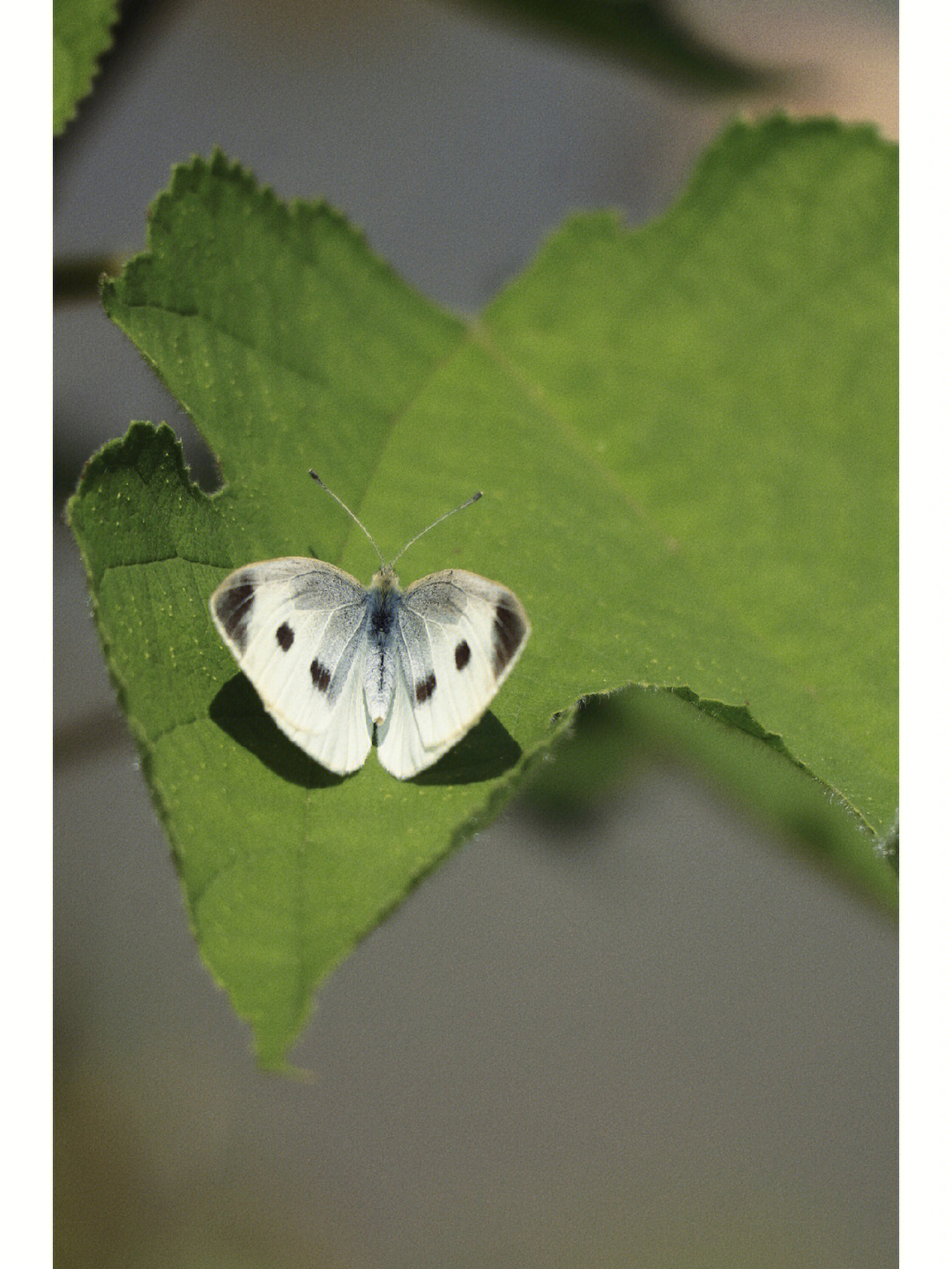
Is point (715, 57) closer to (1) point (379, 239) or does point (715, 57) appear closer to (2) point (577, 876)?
(1) point (379, 239)

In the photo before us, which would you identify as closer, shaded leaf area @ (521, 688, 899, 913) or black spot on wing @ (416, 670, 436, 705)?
black spot on wing @ (416, 670, 436, 705)

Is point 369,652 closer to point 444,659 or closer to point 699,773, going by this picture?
point 444,659

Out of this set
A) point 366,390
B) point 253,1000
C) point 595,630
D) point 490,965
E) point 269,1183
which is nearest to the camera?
point 253,1000

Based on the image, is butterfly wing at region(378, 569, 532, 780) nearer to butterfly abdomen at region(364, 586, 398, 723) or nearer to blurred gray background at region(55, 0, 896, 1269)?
butterfly abdomen at region(364, 586, 398, 723)

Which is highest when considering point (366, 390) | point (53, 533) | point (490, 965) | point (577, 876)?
point (366, 390)

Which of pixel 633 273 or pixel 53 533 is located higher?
pixel 633 273

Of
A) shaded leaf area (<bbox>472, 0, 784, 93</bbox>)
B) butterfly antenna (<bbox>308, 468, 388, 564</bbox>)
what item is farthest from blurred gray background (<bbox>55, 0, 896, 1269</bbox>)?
butterfly antenna (<bbox>308, 468, 388, 564</bbox>)
